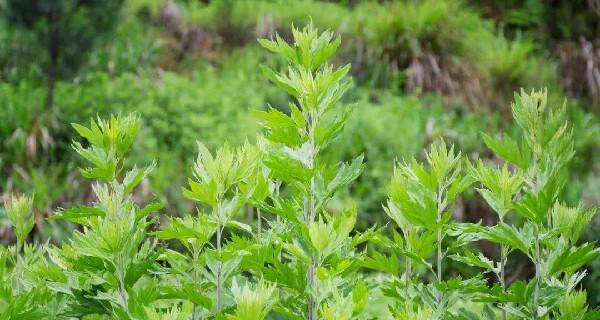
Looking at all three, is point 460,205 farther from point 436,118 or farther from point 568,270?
point 568,270

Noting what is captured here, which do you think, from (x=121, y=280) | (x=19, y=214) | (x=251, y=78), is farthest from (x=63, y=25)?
(x=121, y=280)

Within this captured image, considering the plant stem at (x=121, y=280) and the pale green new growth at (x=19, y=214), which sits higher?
the plant stem at (x=121, y=280)

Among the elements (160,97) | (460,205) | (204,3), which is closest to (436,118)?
(460,205)

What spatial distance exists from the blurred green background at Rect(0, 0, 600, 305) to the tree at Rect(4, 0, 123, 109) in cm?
1

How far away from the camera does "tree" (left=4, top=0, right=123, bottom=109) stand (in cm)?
596

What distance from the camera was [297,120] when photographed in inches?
41.7

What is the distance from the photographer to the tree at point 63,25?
596 cm

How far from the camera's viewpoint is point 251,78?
710cm

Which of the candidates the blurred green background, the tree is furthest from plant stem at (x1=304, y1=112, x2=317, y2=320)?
the tree

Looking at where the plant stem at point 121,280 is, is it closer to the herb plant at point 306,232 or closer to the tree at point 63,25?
the herb plant at point 306,232

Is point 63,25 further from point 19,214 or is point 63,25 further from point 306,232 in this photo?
point 306,232

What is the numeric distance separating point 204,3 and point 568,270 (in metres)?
9.41

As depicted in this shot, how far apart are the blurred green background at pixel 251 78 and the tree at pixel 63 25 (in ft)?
0.03

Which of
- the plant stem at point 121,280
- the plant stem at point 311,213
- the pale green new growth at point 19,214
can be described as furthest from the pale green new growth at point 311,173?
the pale green new growth at point 19,214
